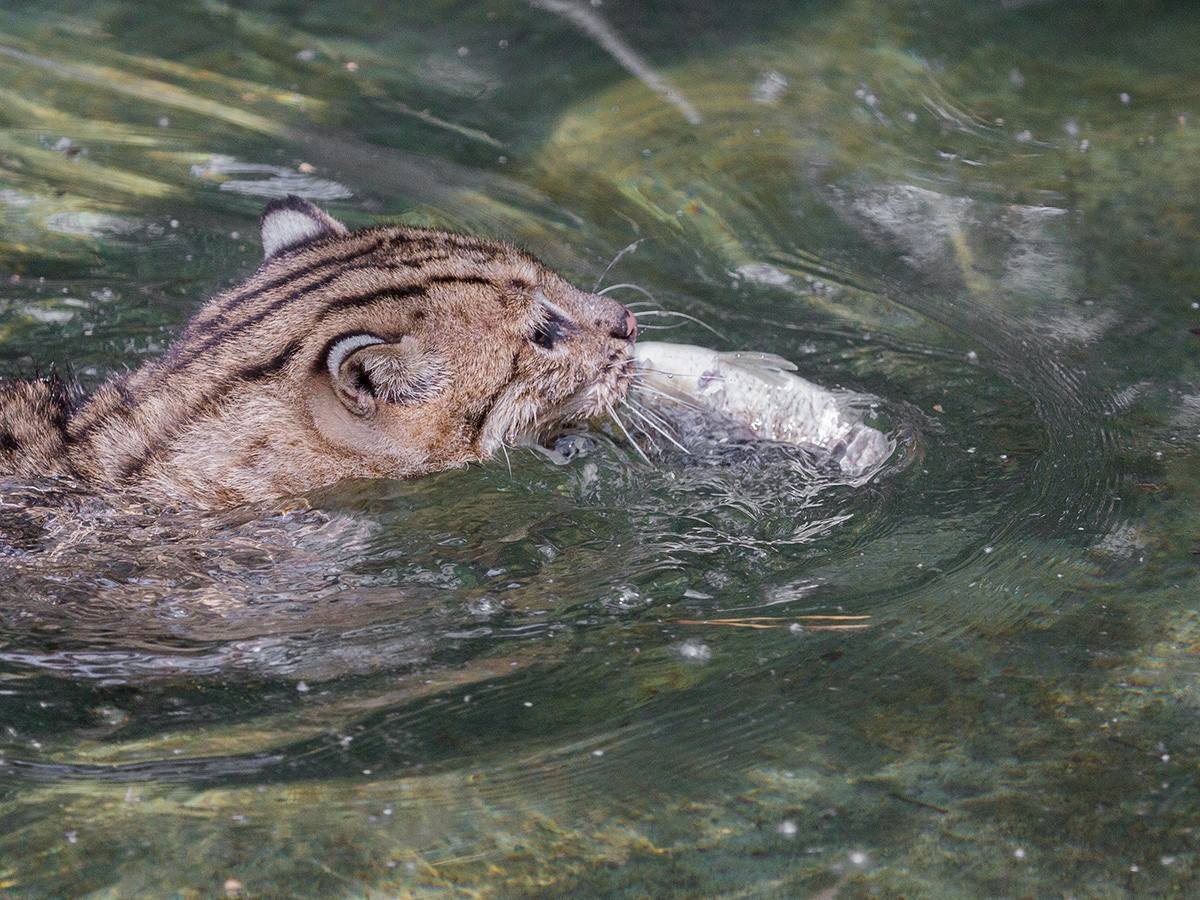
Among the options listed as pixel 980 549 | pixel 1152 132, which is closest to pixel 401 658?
pixel 980 549

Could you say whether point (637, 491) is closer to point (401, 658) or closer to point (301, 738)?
point (401, 658)

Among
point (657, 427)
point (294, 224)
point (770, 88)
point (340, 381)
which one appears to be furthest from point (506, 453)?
point (770, 88)

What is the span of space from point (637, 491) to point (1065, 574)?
1.66 metres

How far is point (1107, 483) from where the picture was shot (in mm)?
5848

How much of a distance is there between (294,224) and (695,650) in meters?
2.39

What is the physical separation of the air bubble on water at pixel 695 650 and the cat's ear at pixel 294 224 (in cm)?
220

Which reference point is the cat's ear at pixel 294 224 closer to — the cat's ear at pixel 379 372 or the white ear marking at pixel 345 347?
the cat's ear at pixel 379 372

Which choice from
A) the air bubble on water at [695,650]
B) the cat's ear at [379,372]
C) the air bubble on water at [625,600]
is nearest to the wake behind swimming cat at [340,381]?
the cat's ear at [379,372]

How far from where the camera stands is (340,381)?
5.29 m

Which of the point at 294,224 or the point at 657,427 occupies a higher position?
the point at 294,224

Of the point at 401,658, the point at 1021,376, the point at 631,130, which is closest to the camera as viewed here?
the point at 401,658

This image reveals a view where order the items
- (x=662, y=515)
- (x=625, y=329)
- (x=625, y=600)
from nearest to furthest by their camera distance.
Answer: (x=625, y=600) → (x=662, y=515) → (x=625, y=329)

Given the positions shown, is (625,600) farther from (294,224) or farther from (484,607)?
(294,224)

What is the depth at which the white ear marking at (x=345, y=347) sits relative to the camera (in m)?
5.20
